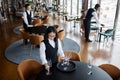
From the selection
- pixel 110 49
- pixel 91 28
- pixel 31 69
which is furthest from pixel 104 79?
pixel 91 28

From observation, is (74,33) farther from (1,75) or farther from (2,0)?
(2,0)

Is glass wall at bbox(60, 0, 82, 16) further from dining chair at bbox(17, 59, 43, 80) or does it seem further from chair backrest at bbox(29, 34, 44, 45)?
dining chair at bbox(17, 59, 43, 80)

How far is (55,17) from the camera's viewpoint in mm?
11422

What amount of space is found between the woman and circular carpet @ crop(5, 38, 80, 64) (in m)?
2.20

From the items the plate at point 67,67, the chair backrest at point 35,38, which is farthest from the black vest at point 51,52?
the chair backrest at point 35,38

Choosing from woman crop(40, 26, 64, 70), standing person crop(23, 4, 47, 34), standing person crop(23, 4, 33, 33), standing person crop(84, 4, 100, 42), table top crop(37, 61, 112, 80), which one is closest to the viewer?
table top crop(37, 61, 112, 80)

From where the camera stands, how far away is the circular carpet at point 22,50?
5499 mm

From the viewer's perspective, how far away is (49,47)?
3172mm

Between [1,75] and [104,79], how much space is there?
9.99ft

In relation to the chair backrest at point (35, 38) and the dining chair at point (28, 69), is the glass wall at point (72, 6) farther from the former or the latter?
the dining chair at point (28, 69)

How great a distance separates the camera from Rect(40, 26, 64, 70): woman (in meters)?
3.09

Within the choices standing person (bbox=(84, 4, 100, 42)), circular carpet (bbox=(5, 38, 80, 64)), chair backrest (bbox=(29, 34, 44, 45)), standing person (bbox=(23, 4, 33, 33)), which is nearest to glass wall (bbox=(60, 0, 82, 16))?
→ standing person (bbox=(84, 4, 100, 42))

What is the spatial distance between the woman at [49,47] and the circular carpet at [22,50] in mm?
2197

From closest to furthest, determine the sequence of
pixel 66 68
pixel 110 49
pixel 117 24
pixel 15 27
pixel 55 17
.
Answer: pixel 66 68
pixel 110 49
pixel 117 24
pixel 15 27
pixel 55 17
